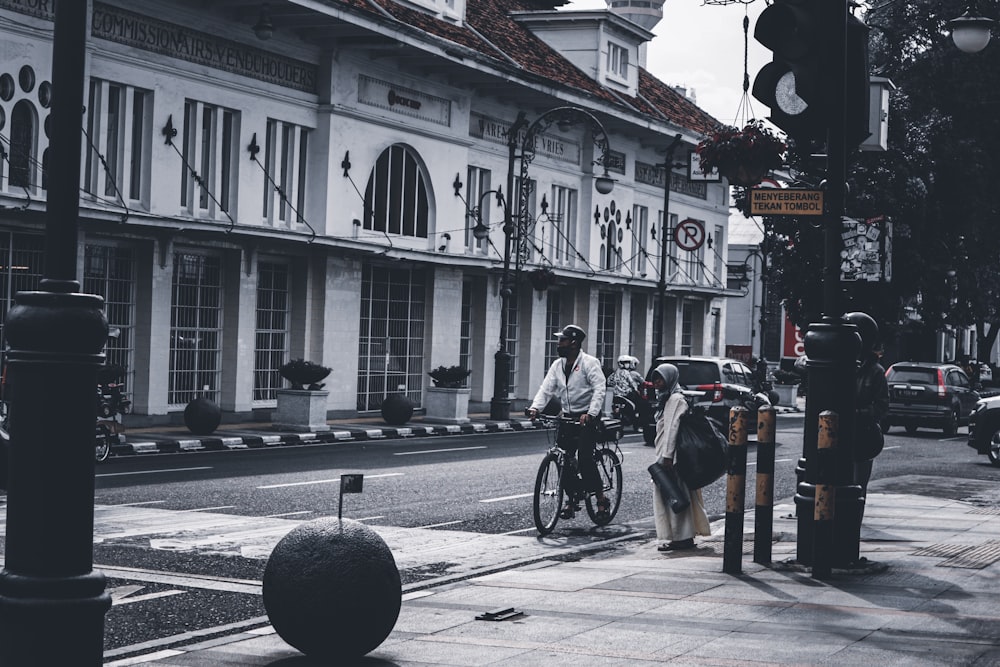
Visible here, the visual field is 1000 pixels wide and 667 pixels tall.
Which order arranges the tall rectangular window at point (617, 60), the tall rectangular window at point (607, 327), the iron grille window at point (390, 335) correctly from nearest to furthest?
1. the iron grille window at point (390, 335)
2. the tall rectangular window at point (607, 327)
3. the tall rectangular window at point (617, 60)

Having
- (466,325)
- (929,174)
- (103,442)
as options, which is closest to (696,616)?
(103,442)

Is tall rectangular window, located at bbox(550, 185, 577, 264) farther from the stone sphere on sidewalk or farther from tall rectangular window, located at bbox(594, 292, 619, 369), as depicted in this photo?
the stone sphere on sidewalk

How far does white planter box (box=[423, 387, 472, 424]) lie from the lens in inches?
1277

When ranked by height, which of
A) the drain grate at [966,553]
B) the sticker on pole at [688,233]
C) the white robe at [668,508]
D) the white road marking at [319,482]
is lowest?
the white road marking at [319,482]

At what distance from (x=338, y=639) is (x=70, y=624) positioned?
2966 mm

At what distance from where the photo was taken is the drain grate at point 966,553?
11203 millimetres

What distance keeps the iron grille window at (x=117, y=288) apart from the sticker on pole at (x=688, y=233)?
2364 centimetres

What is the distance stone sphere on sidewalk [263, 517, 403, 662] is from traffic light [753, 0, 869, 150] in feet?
13.4

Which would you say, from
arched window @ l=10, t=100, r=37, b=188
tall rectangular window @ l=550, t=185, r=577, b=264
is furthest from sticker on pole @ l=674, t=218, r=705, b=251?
arched window @ l=10, t=100, r=37, b=188

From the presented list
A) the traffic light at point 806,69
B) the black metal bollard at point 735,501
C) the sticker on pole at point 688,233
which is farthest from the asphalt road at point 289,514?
the sticker on pole at point 688,233

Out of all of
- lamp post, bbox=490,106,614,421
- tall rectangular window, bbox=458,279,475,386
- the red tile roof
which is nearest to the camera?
lamp post, bbox=490,106,614,421

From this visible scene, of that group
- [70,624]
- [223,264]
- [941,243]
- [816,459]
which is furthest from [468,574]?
[941,243]

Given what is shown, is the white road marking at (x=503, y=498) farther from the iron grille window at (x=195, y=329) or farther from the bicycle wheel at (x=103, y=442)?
the iron grille window at (x=195, y=329)

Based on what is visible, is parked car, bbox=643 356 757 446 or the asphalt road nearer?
the asphalt road
